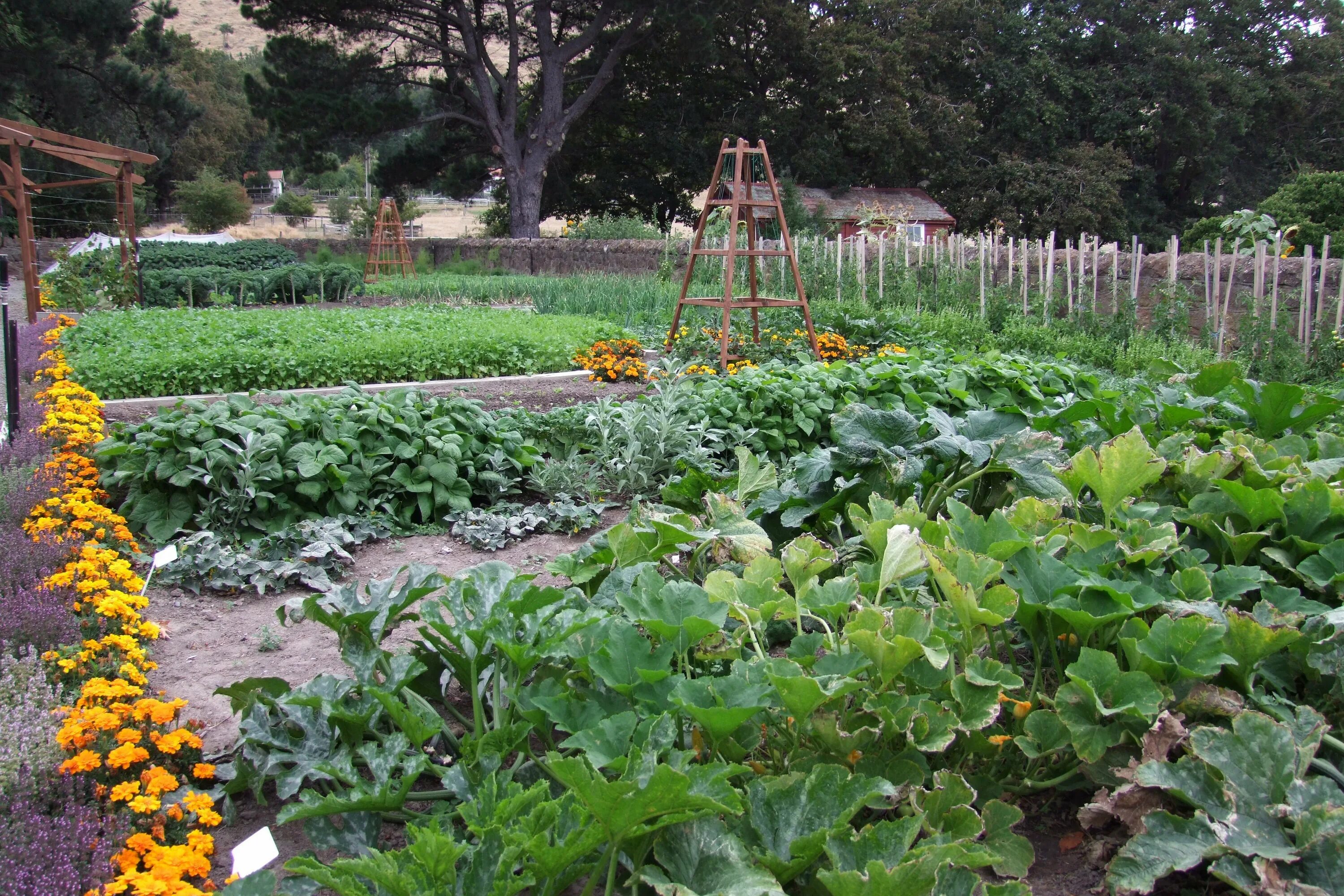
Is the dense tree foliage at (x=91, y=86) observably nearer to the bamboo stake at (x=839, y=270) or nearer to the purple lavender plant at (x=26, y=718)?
the bamboo stake at (x=839, y=270)

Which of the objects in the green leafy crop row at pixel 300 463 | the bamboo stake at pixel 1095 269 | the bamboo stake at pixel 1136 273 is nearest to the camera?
the green leafy crop row at pixel 300 463

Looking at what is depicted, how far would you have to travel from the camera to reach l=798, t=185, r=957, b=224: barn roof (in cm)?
3089

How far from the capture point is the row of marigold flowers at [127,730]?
66.9 inches

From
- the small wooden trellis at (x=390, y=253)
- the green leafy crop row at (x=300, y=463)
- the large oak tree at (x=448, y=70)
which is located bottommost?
the green leafy crop row at (x=300, y=463)

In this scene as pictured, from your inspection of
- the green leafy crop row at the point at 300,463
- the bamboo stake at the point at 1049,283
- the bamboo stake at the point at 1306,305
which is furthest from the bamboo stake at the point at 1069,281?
the green leafy crop row at the point at 300,463

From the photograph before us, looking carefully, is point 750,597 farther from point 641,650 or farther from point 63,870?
point 63,870

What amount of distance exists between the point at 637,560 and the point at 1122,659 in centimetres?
106

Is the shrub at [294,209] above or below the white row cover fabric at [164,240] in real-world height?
above

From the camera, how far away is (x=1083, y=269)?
34.3 ft

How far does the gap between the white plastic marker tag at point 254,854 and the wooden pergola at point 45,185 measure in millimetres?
13301

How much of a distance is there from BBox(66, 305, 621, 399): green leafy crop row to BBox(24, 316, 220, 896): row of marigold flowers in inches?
154

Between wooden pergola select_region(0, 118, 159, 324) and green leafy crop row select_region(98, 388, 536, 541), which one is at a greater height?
wooden pergola select_region(0, 118, 159, 324)

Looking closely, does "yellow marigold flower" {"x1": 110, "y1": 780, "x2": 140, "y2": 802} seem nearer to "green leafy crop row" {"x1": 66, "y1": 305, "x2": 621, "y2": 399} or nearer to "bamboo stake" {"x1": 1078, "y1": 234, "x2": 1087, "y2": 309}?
"green leafy crop row" {"x1": 66, "y1": 305, "x2": 621, "y2": 399}

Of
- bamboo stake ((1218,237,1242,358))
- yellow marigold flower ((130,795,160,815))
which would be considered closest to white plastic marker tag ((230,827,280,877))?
yellow marigold flower ((130,795,160,815))
